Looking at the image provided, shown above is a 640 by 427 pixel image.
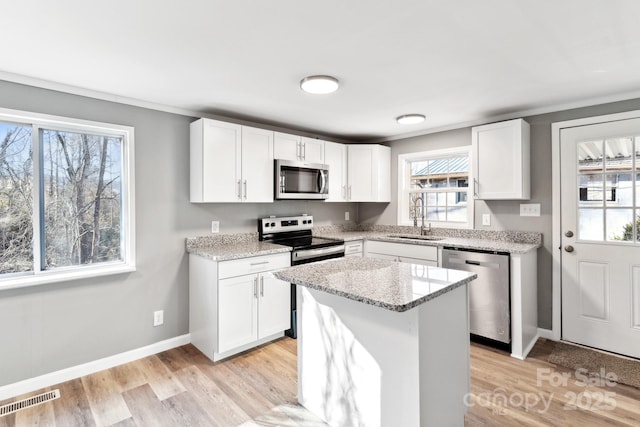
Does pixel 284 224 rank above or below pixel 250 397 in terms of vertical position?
above

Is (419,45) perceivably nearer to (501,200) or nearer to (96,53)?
(96,53)

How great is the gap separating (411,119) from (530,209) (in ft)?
4.89

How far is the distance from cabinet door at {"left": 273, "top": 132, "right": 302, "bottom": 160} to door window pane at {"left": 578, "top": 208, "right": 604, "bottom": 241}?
9.25ft

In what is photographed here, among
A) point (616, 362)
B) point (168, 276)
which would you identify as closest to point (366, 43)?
point (168, 276)

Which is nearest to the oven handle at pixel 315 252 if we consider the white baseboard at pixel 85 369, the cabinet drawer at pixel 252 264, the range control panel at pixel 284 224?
the cabinet drawer at pixel 252 264

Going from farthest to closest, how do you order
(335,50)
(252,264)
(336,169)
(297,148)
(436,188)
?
(336,169), (436,188), (297,148), (252,264), (335,50)

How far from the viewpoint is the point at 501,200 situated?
340 cm

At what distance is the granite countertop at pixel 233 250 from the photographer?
2746mm

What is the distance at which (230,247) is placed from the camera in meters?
3.18

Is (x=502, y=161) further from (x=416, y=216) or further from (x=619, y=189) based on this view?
(x=416, y=216)

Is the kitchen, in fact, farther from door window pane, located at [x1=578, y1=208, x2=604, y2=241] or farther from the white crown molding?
door window pane, located at [x1=578, y1=208, x2=604, y2=241]

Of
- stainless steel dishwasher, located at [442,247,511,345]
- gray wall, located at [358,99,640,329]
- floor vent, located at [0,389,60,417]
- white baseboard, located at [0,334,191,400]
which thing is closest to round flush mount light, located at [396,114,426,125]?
gray wall, located at [358,99,640,329]

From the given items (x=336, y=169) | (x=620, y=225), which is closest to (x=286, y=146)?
(x=336, y=169)

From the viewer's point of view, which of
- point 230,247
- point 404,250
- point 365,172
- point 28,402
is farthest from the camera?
point 365,172
